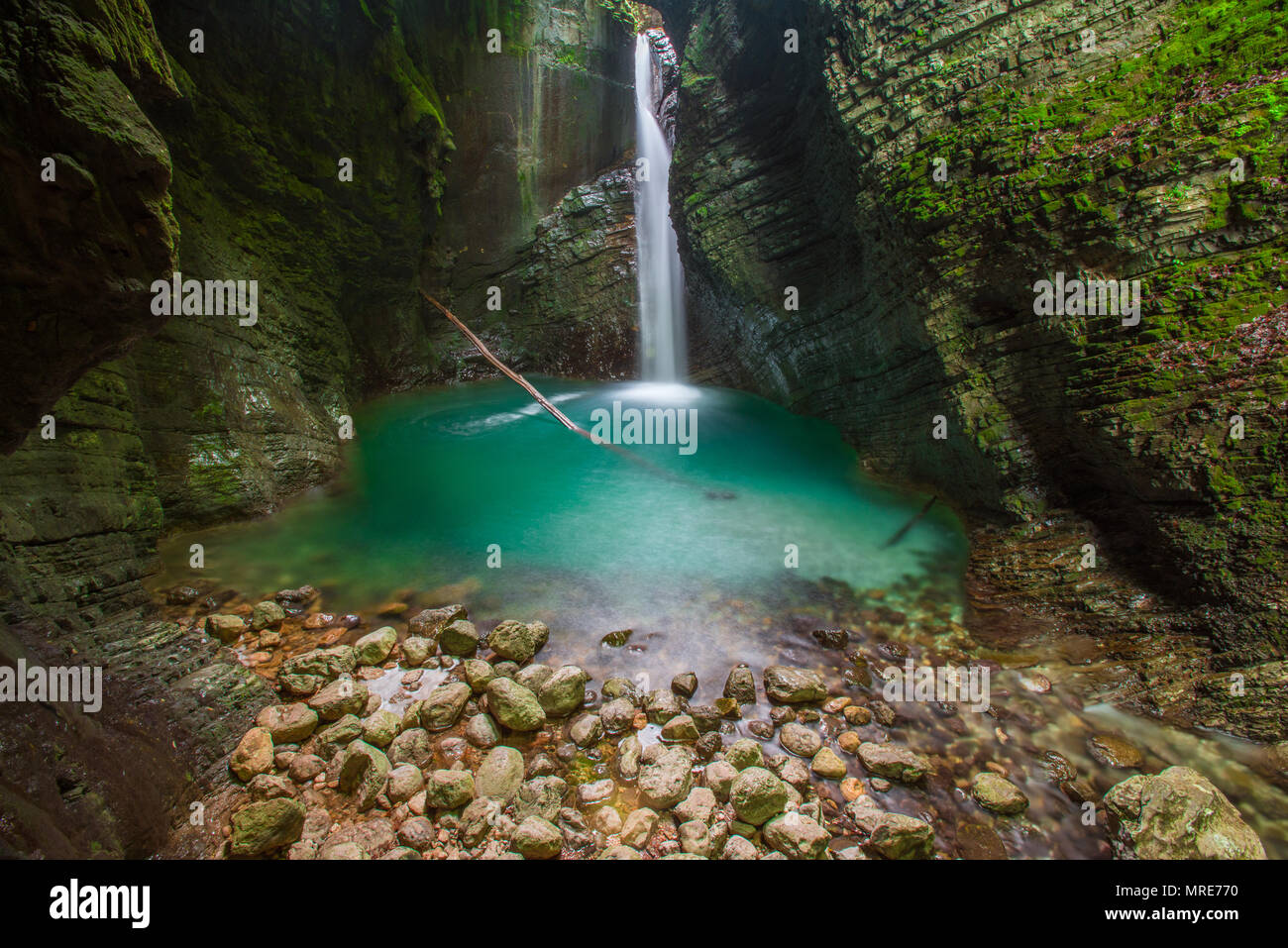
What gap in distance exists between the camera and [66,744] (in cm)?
241

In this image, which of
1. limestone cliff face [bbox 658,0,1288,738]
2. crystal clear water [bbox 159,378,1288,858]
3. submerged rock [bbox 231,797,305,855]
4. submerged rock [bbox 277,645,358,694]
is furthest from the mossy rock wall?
submerged rock [bbox 277,645,358,694]

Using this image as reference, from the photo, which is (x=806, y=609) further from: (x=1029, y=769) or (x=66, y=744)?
A: (x=66, y=744)

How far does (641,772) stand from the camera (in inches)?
123

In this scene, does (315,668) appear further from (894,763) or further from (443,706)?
(894,763)

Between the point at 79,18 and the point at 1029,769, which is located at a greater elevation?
the point at 79,18

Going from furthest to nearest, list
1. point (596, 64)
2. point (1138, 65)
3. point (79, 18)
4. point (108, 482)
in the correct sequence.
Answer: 1. point (596, 64)
2. point (1138, 65)
3. point (108, 482)
4. point (79, 18)

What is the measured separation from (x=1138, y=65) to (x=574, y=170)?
1470cm

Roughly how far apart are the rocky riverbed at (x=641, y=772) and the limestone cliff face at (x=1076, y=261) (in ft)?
5.45

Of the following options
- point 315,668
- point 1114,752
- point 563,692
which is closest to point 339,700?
point 315,668

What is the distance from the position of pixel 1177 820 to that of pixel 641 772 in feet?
9.90

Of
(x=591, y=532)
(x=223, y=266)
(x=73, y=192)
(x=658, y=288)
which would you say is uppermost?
(x=658, y=288)

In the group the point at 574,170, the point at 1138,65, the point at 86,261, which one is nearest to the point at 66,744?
the point at 86,261

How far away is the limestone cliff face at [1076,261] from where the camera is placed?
13.6 feet

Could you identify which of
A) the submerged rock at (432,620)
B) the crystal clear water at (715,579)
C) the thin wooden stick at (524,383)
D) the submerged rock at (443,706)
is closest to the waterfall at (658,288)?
the thin wooden stick at (524,383)
